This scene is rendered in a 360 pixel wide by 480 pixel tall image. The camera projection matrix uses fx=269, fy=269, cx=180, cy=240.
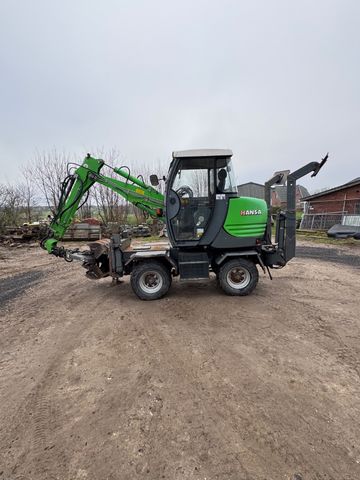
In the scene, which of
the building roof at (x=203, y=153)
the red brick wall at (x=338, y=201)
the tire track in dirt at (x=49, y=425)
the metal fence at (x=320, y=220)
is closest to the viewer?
the tire track in dirt at (x=49, y=425)

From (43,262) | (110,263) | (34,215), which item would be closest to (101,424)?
(110,263)

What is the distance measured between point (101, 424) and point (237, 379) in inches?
53.4

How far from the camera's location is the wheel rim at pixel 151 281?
525 cm

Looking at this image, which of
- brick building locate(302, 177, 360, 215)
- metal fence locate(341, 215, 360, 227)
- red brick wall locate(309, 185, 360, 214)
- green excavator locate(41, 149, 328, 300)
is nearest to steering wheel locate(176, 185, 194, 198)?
green excavator locate(41, 149, 328, 300)

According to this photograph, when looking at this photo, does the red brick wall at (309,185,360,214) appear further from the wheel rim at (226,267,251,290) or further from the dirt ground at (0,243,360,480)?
the wheel rim at (226,267,251,290)

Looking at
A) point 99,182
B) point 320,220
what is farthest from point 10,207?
point 320,220

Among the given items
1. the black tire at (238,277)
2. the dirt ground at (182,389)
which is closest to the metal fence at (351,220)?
the dirt ground at (182,389)

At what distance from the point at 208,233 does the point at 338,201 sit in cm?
1754

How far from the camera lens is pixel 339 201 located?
19.0m

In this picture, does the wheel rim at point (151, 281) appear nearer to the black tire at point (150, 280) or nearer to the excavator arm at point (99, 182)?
the black tire at point (150, 280)

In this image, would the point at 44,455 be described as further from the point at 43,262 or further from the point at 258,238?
the point at 43,262

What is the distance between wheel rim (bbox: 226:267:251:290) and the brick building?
49.9ft

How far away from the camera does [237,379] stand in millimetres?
2773

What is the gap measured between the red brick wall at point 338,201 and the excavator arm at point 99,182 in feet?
55.4
